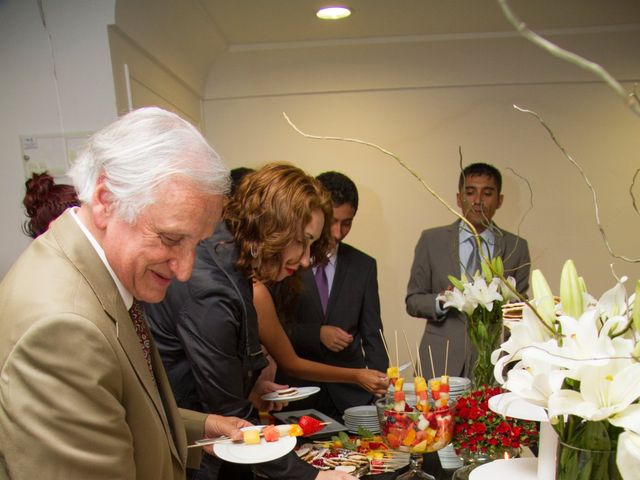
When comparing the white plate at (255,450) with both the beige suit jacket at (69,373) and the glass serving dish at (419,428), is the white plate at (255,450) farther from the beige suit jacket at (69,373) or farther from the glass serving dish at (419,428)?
the beige suit jacket at (69,373)

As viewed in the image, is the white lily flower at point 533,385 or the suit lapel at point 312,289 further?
the suit lapel at point 312,289

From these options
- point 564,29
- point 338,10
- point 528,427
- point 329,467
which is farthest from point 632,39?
point 329,467

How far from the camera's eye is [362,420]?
164 cm

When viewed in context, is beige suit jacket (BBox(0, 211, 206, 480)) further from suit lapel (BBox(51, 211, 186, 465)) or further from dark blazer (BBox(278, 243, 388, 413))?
dark blazer (BBox(278, 243, 388, 413))

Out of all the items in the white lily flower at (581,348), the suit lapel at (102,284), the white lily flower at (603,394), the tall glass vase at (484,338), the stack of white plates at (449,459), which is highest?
the suit lapel at (102,284)

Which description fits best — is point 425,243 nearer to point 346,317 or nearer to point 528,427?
point 346,317

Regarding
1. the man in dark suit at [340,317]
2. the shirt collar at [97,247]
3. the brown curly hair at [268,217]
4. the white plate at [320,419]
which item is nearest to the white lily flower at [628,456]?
the shirt collar at [97,247]

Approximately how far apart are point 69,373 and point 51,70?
6.89ft

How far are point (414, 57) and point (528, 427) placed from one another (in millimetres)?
3098

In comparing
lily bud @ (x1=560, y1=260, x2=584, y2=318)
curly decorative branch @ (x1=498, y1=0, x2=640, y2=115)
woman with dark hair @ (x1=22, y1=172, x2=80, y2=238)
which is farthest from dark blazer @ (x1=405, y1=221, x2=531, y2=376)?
curly decorative branch @ (x1=498, y1=0, x2=640, y2=115)

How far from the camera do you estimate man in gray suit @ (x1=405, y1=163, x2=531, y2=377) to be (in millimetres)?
2539

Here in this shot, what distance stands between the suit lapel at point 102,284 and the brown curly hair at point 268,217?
0.56m

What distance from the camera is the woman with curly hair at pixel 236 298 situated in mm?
A: 1340

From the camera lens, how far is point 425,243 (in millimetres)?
2781
